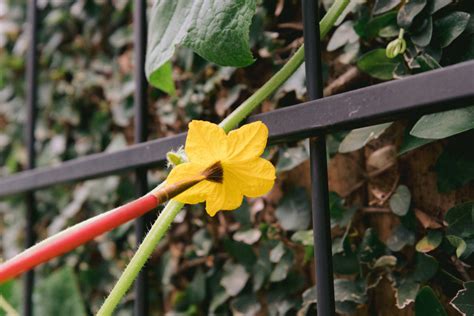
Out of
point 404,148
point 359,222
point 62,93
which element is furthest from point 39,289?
point 404,148

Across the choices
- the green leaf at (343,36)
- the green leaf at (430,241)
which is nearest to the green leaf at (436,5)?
the green leaf at (343,36)

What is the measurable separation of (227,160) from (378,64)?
0.90ft

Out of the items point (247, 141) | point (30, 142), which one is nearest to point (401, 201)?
point (247, 141)

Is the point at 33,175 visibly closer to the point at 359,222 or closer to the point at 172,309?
the point at 172,309

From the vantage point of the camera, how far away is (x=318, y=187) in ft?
1.96

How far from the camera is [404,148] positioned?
2.14ft

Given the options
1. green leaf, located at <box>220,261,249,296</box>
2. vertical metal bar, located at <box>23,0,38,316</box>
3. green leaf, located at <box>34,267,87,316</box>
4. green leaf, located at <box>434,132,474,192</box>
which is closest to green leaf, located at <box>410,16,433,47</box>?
green leaf, located at <box>434,132,474,192</box>

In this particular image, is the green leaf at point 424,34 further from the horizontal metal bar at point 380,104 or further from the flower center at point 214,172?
the flower center at point 214,172

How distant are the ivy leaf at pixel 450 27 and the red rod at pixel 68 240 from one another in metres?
0.37

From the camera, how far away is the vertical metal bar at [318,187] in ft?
1.92

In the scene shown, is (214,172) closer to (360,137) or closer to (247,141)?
(247,141)

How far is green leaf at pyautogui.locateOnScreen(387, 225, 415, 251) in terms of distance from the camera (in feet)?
2.31

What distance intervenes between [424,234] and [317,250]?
0.59 feet

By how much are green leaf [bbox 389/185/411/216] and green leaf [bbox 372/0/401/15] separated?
0.21 meters
